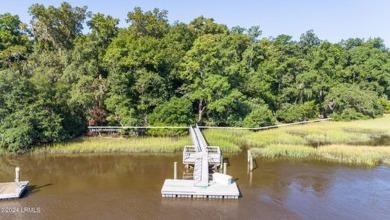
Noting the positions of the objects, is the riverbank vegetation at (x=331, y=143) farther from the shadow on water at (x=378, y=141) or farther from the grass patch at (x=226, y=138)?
the grass patch at (x=226, y=138)

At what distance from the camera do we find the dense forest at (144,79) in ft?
91.3

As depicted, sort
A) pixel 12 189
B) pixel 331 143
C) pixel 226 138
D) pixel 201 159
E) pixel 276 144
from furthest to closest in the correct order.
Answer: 1. pixel 331 143
2. pixel 226 138
3. pixel 276 144
4. pixel 201 159
5. pixel 12 189

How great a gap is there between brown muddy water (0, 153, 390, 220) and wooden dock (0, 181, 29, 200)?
42cm

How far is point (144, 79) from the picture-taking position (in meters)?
33.1

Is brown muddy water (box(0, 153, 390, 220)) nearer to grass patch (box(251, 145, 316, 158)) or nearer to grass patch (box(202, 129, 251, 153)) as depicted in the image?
grass patch (box(251, 145, 316, 158))

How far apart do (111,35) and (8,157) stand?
919 inches

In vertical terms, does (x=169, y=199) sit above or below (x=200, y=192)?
below

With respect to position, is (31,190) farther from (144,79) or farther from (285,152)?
(285,152)

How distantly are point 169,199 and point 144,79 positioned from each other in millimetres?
18393

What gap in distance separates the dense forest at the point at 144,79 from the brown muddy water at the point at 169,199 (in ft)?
18.4

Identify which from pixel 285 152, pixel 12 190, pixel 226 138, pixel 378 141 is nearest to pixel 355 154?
pixel 285 152

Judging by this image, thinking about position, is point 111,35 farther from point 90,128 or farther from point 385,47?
point 385,47

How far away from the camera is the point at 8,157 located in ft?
82.8

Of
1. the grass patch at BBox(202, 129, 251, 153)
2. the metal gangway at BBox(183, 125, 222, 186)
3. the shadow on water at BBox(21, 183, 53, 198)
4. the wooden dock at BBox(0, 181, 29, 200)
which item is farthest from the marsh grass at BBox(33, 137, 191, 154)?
the wooden dock at BBox(0, 181, 29, 200)
